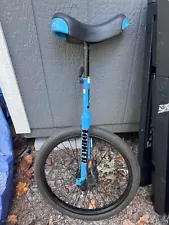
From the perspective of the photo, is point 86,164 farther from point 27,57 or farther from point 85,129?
point 27,57

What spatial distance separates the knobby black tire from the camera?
128 centimetres

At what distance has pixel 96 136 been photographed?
4.26 ft

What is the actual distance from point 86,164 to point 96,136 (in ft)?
0.73

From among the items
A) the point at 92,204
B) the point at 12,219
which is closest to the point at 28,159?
the point at 12,219

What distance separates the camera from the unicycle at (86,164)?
1.11 metres

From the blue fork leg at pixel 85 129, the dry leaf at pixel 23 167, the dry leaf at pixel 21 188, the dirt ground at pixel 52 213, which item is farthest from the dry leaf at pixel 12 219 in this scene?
the blue fork leg at pixel 85 129

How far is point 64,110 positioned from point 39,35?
2.10 feet

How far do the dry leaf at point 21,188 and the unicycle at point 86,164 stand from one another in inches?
8.5

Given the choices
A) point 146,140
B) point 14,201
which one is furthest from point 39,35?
point 14,201

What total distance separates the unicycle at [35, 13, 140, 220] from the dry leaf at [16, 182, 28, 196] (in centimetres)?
22

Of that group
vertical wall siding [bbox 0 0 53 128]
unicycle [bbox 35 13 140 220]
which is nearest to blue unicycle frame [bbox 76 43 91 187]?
unicycle [bbox 35 13 140 220]

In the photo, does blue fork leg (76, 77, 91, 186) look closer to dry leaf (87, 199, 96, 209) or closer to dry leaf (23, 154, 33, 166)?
dry leaf (87, 199, 96, 209)

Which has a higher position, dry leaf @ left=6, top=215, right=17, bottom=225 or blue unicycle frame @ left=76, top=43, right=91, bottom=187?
blue unicycle frame @ left=76, top=43, right=91, bottom=187

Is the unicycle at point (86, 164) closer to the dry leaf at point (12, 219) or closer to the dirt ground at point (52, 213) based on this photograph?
the dirt ground at point (52, 213)
